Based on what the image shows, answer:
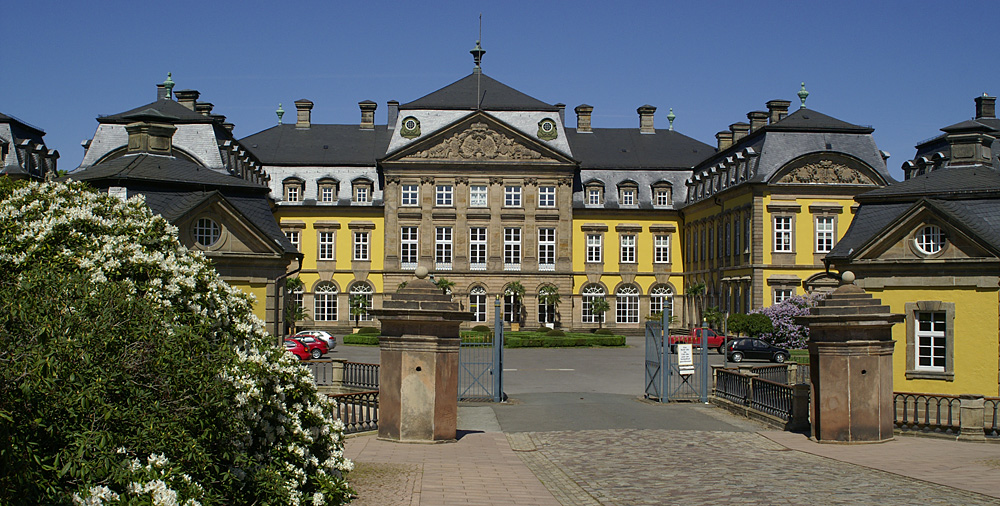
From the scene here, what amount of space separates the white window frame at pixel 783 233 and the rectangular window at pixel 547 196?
50.1 feet

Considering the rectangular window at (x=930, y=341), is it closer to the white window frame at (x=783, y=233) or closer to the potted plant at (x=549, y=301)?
the white window frame at (x=783, y=233)

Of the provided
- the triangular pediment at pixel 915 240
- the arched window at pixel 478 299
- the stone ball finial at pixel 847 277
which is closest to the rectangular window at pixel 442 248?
the arched window at pixel 478 299

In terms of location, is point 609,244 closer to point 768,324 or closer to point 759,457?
point 768,324

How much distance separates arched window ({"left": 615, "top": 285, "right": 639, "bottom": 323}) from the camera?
60375mm

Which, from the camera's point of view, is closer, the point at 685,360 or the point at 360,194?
the point at 685,360

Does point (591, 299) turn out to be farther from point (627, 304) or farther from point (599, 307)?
point (627, 304)

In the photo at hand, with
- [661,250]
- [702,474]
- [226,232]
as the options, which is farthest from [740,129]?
[702,474]

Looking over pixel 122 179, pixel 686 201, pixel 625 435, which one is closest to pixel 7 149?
pixel 122 179

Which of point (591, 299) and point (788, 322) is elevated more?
point (591, 299)

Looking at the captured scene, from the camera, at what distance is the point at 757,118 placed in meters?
56.9

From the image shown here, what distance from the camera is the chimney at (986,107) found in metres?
53.0

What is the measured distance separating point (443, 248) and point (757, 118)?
66.7 feet

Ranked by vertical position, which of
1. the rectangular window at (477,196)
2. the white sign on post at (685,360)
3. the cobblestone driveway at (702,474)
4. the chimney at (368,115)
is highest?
the chimney at (368,115)

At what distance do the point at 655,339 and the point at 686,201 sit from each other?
39.6 metres
